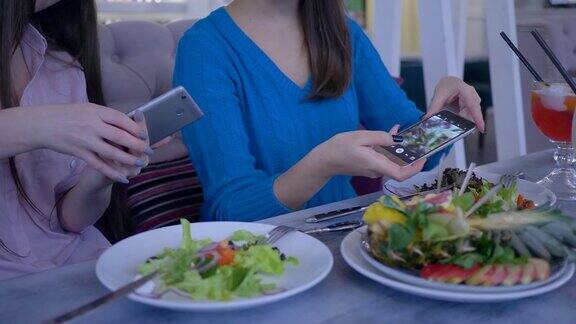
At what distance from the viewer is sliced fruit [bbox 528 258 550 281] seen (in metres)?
0.63

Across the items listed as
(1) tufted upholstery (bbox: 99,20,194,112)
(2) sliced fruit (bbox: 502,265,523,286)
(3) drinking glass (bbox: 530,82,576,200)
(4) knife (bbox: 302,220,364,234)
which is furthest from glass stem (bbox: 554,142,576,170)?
(1) tufted upholstery (bbox: 99,20,194,112)

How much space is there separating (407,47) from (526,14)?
1.62 meters

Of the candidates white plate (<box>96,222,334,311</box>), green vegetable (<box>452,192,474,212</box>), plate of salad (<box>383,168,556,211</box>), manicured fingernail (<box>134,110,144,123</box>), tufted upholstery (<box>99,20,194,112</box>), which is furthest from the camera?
tufted upholstery (<box>99,20,194,112</box>)

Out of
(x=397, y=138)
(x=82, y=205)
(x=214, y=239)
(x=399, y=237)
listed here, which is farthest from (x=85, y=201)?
(x=399, y=237)

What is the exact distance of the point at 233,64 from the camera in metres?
1.23

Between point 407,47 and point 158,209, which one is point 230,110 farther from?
point 407,47

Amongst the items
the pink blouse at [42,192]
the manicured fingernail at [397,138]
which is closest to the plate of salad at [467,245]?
the manicured fingernail at [397,138]

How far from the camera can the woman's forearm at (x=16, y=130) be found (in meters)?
0.82

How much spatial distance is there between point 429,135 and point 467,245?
12.9 inches

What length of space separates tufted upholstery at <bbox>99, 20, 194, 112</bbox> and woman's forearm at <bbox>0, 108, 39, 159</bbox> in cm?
81

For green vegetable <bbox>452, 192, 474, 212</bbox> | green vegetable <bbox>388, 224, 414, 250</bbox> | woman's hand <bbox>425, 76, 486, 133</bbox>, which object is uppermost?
green vegetable <bbox>388, 224, 414, 250</bbox>

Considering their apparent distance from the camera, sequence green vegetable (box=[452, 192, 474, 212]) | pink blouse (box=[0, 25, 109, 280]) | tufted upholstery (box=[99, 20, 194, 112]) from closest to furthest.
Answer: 1. green vegetable (box=[452, 192, 474, 212])
2. pink blouse (box=[0, 25, 109, 280])
3. tufted upholstery (box=[99, 20, 194, 112])

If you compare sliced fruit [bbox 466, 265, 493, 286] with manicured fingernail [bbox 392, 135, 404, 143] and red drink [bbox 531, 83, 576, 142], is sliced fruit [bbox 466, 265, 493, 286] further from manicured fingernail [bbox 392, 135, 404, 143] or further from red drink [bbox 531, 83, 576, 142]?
red drink [bbox 531, 83, 576, 142]

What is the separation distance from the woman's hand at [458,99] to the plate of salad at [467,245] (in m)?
0.47
